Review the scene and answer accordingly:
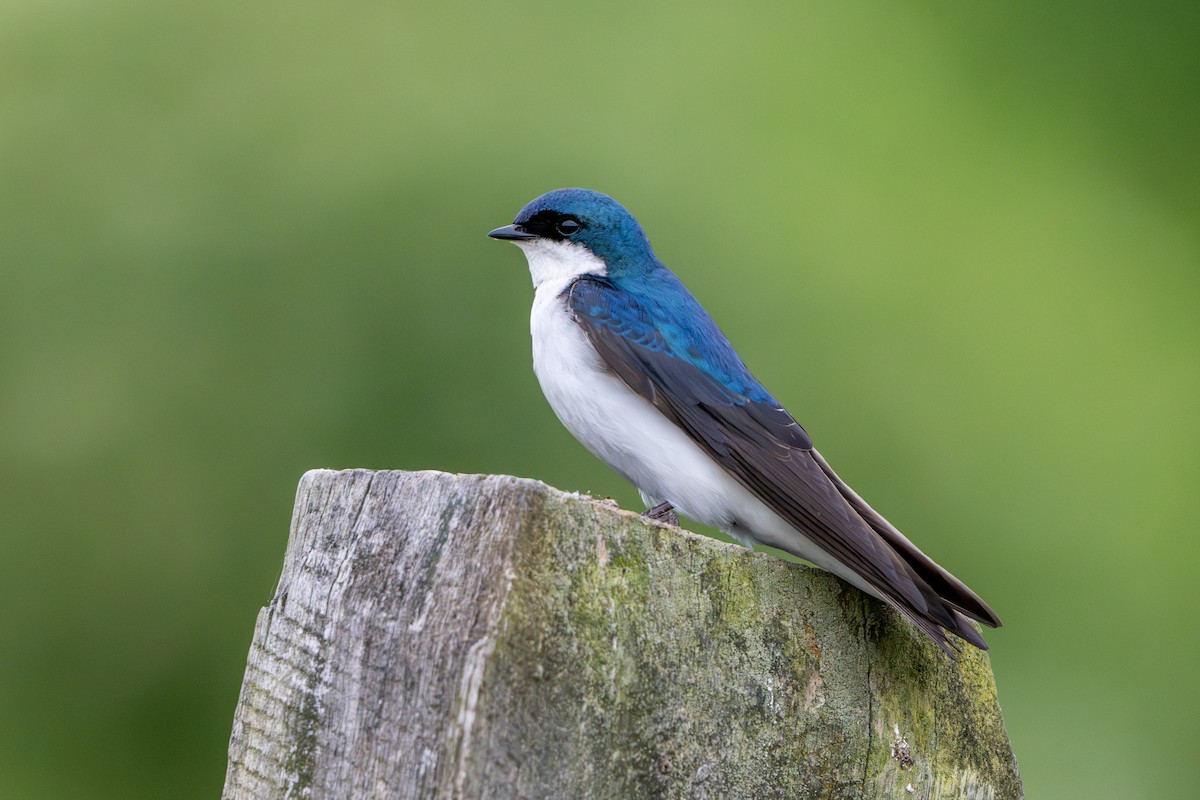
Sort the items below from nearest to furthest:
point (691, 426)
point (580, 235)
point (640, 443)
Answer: point (691, 426)
point (640, 443)
point (580, 235)

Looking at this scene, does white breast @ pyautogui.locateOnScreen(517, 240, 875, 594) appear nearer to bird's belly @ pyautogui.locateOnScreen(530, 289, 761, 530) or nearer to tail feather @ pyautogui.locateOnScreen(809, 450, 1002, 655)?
bird's belly @ pyautogui.locateOnScreen(530, 289, 761, 530)

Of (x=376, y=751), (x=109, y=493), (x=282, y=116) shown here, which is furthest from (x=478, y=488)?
(x=282, y=116)

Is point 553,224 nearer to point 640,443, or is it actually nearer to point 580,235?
point 580,235

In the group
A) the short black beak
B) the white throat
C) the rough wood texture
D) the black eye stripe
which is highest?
the black eye stripe

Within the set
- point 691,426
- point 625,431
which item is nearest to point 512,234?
point 625,431

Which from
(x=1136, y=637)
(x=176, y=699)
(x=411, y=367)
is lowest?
(x=176, y=699)

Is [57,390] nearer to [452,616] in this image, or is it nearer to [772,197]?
[772,197]

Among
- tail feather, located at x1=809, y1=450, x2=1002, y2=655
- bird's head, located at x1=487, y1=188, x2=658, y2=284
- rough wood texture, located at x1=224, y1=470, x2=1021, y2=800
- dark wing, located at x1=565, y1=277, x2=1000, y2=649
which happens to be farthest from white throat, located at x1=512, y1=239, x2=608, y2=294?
rough wood texture, located at x1=224, y1=470, x2=1021, y2=800
